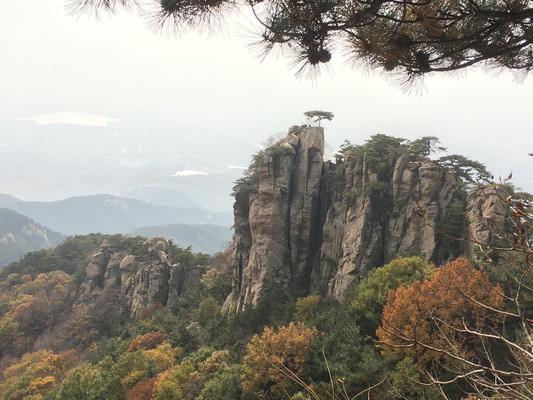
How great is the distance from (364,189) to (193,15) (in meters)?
21.3

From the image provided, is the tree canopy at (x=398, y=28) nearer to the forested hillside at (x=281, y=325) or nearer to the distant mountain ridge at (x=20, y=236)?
the forested hillside at (x=281, y=325)

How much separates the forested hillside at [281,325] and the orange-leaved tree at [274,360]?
78 millimetres

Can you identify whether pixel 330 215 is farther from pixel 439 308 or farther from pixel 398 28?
pixel 398 28

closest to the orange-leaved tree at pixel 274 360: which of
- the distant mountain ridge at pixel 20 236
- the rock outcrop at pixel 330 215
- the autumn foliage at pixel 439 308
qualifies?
the autumn foliage at pixel 439 308

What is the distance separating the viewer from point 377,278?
1822 centimetres

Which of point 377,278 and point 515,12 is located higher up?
point 515,12

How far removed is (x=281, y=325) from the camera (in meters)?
22.4

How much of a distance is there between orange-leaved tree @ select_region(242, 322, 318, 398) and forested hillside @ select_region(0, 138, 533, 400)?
0.26 feet

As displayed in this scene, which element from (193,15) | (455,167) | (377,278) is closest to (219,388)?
(377,278)

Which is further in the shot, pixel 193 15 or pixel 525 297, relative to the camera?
pixel 525 297

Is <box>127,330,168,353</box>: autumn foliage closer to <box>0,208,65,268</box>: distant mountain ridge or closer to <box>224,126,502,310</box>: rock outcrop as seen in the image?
<box>224,126,502,310</box>: rock outcrop

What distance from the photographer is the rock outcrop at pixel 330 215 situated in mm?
A: 21844

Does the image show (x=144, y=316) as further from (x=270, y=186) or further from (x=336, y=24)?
(x=336, y=24)

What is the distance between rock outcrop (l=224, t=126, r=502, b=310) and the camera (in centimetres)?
2184
